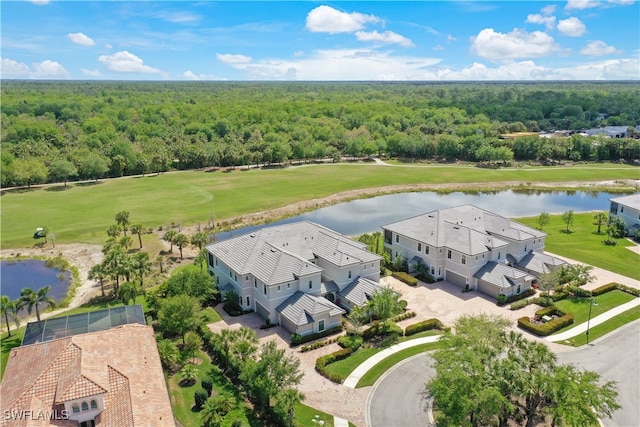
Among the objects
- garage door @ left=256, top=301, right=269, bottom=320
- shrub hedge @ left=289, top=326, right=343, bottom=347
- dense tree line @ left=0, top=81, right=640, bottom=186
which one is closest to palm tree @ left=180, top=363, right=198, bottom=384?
shrub hedge @ left=289, top=326, right=343, bottom=347

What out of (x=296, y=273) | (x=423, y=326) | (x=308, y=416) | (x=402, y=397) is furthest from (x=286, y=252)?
(x=402, y=397)

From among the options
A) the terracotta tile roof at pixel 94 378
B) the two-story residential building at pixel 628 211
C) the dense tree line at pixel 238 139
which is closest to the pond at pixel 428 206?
the two-story residential building at pixel 628 211

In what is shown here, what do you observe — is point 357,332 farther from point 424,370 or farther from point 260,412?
point 260,412

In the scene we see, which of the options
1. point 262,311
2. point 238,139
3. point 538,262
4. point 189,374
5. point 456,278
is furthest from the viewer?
point 238,139

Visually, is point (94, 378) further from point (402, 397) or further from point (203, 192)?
point (203, 192)

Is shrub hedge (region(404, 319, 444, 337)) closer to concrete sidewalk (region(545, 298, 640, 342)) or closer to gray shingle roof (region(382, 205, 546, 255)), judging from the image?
concrete sidewalk (region(545, 298, 640, 342))

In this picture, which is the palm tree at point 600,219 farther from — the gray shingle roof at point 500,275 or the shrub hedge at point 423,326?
the shrub hedge at point 423,326
